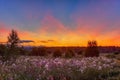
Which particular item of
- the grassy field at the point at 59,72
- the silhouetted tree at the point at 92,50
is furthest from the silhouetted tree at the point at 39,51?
the grassy field at the point at 59,72

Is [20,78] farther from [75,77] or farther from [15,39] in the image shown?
[15,39]

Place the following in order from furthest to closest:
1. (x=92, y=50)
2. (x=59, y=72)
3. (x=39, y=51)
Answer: (x=39, y=51) < (x=92, y=50) < (x=59, y=72)

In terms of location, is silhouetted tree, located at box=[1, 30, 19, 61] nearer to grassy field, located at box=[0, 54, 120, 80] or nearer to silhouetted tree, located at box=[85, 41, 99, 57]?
grassy field, located at box=[0, 54, 120, 80]

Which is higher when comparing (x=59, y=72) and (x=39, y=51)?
(x=39, y=51)

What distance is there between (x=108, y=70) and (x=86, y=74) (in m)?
2.00

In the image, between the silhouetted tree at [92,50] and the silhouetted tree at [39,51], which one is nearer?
the silhouetted tree at [92,50]

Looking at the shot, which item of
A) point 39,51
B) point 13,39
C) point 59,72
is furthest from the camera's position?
point 39,51

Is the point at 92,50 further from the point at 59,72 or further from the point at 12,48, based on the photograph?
the point at 59,72

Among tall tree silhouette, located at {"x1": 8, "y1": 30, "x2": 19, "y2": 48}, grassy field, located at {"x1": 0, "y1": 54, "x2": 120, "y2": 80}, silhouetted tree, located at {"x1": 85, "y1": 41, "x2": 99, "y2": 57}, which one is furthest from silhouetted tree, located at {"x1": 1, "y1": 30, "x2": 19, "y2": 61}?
silhouetted tree, located at {"x1": 85, "y1": 41, "x2": 99, "y2": 57}

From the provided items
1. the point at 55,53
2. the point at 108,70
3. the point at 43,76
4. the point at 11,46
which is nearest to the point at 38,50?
the point at 55,53

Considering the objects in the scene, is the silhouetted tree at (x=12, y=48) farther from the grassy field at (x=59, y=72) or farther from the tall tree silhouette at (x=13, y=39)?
the grassy field at (x=59, y=72)

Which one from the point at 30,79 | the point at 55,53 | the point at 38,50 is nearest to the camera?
the point at 30,79

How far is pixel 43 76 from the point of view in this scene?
12672mm

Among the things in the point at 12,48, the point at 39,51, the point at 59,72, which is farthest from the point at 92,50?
the point at 59,72
